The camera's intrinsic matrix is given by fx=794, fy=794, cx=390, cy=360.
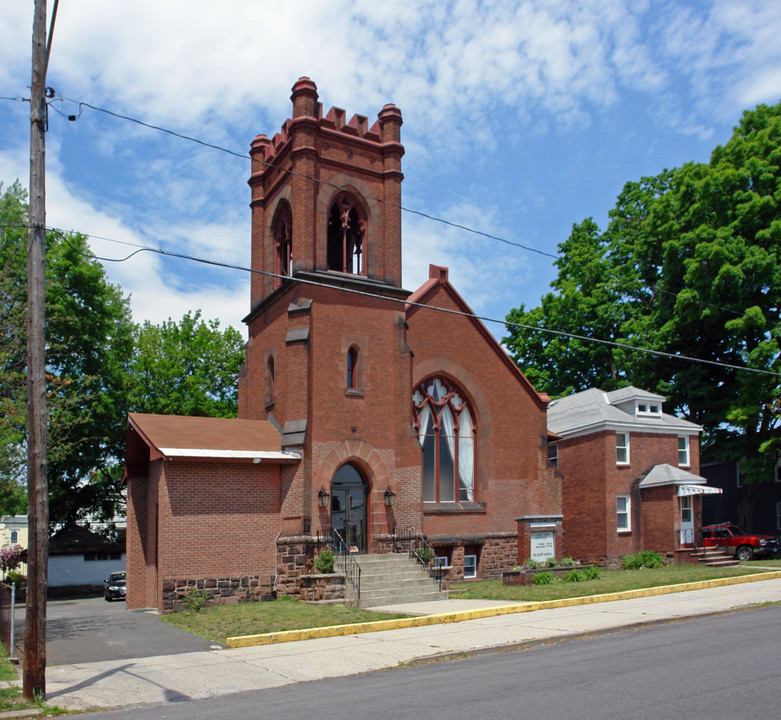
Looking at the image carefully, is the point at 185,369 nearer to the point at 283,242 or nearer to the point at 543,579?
the point at 283,242

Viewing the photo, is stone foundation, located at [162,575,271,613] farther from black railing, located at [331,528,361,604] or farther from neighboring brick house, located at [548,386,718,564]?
neighboring brick house, located at [548,386,718,564]

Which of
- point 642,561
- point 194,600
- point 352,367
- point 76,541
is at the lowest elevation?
point 76,541

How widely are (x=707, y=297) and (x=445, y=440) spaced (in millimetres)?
15329

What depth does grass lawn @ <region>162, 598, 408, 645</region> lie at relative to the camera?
16.1 meters

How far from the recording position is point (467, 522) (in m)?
27.6

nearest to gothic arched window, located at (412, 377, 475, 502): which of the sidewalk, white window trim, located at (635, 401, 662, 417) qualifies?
white window trim, located at (635, 401, 662, 417)

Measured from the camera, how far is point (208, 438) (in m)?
22.7

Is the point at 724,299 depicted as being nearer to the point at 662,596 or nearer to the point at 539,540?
the point at 539,540

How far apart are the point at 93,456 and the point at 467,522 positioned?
19.6m

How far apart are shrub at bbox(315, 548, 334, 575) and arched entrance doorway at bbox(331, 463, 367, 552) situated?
6.69 ft

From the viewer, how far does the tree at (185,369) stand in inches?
1692

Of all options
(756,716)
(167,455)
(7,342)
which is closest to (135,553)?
(167,455)

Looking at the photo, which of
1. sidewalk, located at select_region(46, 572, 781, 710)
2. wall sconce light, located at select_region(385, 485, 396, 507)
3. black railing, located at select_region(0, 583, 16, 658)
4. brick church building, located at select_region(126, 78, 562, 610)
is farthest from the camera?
wall sconce light, located at select_region(385, 485, 396, 507)

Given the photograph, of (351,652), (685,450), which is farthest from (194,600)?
(685,450)
